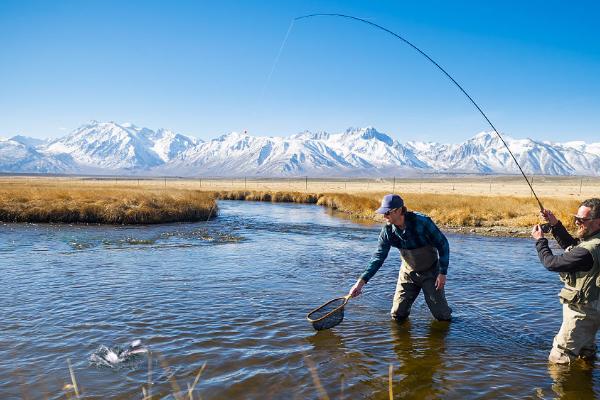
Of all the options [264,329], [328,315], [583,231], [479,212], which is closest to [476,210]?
[479,212]

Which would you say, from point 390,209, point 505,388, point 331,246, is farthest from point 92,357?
point 331,246

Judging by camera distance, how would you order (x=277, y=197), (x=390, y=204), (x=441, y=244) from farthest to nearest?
1. (x=277, y=197)
2. (x=441, y=244)
3. (x=390, y=204)

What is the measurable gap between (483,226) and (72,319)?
957 inches

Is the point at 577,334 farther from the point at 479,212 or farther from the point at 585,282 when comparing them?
the point at 479,212

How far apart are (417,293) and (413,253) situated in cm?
101

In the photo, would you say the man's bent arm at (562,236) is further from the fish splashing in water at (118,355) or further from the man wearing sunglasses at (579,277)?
the fish splashing in water at (118,355)

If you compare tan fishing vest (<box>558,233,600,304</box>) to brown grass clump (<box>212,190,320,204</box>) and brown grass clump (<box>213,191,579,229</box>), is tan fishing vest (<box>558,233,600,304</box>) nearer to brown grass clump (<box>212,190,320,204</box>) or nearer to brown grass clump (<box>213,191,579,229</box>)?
brown grass clump (<box>213,191,579,229</box>)

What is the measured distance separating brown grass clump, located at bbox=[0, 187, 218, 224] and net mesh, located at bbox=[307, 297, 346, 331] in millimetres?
19079

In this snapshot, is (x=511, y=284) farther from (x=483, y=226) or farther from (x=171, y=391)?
(x=483, y=226)

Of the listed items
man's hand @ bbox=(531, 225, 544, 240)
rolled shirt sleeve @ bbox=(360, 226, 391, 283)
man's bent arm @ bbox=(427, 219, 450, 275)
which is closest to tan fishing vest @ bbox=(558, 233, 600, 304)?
man's hand @ bbox=(531, 225, 544, 240)

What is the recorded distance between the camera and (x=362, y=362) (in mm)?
7062

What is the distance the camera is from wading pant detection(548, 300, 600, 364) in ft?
19.5

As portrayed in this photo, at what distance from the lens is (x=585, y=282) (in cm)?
583

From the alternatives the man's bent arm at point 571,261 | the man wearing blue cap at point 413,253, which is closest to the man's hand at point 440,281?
the man wearing blue cap at point 413,253
